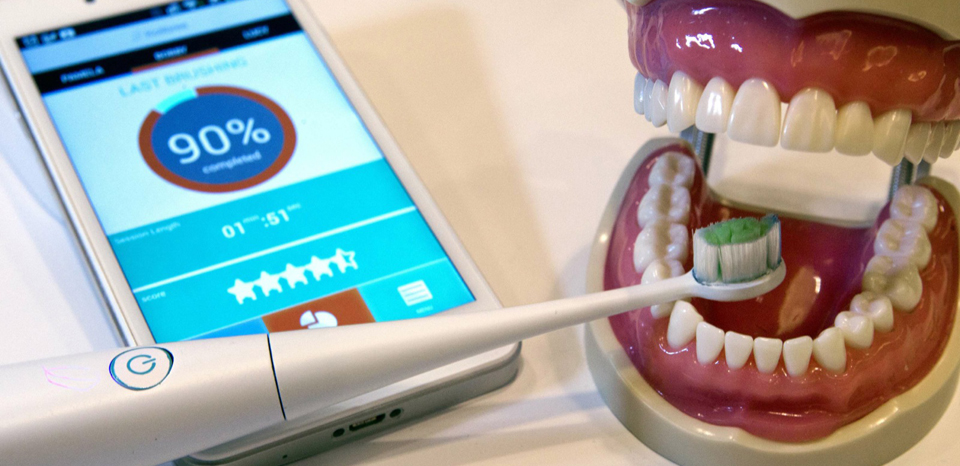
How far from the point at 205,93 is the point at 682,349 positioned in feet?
1.32

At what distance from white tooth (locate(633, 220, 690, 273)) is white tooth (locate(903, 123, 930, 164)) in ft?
0.41

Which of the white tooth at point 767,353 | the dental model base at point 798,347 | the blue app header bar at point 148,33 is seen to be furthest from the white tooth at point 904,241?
the blue app header bar at point 148,33

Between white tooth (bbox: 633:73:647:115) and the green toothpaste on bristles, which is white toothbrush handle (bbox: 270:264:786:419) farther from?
white tooth (bbox: 633:73:647:115)

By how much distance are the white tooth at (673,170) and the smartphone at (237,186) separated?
0.13 m

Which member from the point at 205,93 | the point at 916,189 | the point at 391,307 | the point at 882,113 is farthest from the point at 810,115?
the point at 205,93

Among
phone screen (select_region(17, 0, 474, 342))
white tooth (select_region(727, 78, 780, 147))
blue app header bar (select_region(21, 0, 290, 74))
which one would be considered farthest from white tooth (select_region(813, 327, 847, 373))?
blue app header bar (select_region(21, 0, 290, 74))

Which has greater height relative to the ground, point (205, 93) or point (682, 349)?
point (205, 93)

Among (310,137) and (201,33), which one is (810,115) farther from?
(201,33)

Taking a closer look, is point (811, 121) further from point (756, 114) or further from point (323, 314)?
point (323, 314)

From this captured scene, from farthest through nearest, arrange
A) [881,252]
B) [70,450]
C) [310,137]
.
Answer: [310,137] < [881,252] < [70,450]

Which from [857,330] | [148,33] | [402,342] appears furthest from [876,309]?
[148,33]

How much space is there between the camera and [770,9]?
Answer: 1.38ft

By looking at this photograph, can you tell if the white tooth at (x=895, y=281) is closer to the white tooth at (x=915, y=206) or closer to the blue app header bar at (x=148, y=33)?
the white tooth at (x=915, y=206)

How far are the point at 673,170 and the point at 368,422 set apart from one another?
24cm
